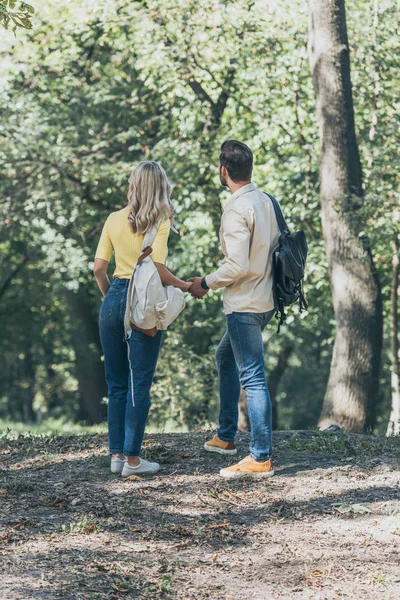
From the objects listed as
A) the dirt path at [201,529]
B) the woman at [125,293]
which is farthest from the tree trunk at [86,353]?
the woman at [125,293]

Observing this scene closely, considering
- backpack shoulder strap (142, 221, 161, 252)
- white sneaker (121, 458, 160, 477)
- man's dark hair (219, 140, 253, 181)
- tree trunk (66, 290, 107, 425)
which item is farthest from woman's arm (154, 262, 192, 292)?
tree trunk (66, 290, 107, 425)

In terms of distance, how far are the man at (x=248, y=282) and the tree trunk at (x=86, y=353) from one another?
14893mm

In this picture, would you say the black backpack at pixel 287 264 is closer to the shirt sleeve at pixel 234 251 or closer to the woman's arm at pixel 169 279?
the shirt sleeve at pixel 234 251

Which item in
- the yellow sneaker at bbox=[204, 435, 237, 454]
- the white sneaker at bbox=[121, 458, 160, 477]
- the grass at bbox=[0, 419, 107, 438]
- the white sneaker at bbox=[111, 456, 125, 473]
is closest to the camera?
the white sneaker at bbox=[121, 458, 160, 477]

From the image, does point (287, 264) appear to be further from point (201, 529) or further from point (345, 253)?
point (345, 253)

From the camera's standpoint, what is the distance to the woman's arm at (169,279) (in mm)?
5426

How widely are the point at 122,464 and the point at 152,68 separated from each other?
854 cm

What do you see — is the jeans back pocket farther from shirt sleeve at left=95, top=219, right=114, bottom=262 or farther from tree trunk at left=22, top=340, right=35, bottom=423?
tree trunk at left=22, top=340, right=35, bottom=423

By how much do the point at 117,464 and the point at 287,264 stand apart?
5.83 feet

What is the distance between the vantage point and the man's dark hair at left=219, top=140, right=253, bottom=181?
5496mm

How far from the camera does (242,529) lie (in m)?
4.86

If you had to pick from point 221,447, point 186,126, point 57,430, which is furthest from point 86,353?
point 221,447

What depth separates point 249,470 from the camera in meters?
5.68

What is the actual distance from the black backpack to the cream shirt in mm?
47
